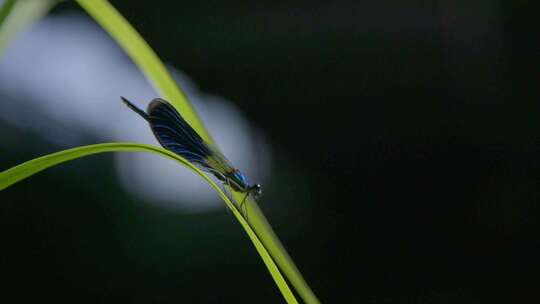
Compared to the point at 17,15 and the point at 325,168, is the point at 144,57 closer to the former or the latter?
the point at 17,15

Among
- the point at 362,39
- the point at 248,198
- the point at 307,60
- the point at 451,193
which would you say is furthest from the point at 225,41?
the point at 248,198

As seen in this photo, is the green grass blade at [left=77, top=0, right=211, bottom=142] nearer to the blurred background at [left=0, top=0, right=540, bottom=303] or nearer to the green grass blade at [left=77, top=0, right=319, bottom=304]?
the green grass blade at [left=77, top=0, right=319, bottom=304]

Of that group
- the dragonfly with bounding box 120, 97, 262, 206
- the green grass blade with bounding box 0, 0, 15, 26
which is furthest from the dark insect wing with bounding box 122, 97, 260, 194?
the green grass blade with bounding box 0, 0, 15, 26

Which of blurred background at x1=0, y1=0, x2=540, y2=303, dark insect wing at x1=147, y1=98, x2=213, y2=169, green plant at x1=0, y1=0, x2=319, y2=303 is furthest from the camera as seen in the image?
blurred background at x1=0, y1=0, x2=540, y2=303

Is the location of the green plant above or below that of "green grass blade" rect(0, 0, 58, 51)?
below

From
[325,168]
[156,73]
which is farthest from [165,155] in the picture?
[325,168]

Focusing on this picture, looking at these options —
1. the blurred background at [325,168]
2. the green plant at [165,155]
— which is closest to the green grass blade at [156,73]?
the green plant at [165,155]

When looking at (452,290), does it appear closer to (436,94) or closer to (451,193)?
(451,193)
